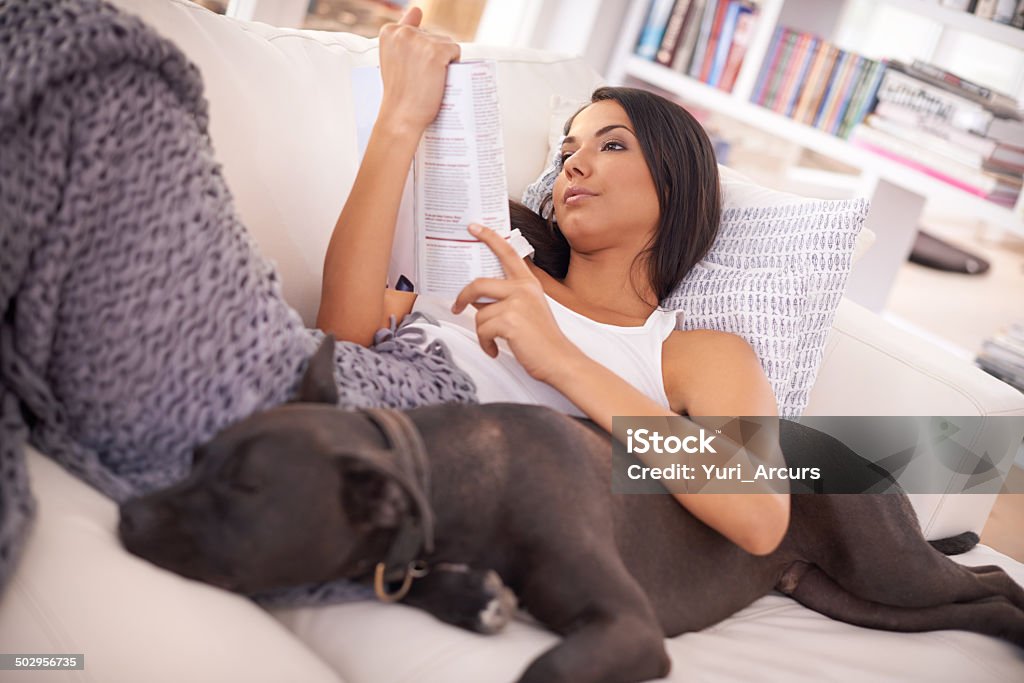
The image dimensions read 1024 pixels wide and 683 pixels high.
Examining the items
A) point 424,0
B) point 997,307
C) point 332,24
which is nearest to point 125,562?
point 332,24

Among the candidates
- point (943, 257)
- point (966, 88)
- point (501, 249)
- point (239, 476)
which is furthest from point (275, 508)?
point (943, 257)

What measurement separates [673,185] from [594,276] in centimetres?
22

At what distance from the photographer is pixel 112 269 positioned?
94 cm

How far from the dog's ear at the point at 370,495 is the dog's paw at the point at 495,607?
0.47ft

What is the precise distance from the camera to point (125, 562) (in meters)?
0.90

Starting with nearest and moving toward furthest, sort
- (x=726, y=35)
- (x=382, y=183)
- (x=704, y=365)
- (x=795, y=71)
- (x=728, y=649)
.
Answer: (x=728, y=649)
(x=382, y=183)
(x=704, y=365)
(x=795, y=71)
(x=726, y=35)

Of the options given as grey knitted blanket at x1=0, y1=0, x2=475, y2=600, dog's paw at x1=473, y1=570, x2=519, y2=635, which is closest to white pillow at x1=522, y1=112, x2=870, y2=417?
dog's paw at x1=473, y1=570, x2=519, y2=635

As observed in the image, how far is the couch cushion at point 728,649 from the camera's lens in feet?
3.16

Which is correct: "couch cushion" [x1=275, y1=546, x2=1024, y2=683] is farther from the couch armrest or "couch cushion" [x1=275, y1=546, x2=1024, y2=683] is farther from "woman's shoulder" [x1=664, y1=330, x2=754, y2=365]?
"woman's shoulder" [x1=664, y1=330, x2=754, y2=365]

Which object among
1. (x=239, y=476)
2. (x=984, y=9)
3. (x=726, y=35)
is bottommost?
A: (x=239, y=476)

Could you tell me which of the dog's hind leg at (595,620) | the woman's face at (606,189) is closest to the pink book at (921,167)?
the woman's face at (606,189)

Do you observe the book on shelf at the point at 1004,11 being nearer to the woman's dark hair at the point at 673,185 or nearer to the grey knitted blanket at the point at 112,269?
the woman's dark hair at the point at 673,185

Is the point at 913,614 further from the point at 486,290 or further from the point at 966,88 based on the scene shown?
the point at 966,88

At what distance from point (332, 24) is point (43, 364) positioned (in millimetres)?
2131
